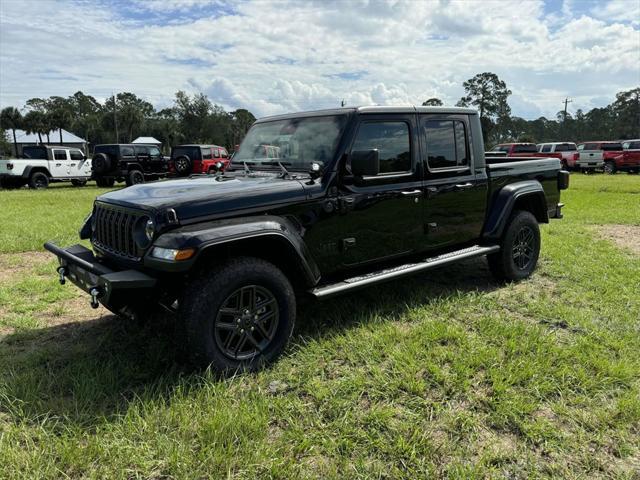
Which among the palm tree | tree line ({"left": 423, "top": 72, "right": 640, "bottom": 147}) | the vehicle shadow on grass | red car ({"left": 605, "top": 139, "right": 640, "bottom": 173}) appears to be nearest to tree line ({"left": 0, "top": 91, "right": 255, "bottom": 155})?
the palm tree

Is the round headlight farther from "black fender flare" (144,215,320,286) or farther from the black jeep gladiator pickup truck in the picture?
"black fender flare" (144,215,320,286)

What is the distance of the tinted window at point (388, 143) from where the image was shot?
3917 millimetres

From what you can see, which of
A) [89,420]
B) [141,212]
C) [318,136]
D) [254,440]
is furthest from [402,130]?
[89,420]

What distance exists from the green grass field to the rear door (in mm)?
641

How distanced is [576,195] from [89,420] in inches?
576

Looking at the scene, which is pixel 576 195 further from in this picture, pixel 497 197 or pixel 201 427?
pixel 201 427

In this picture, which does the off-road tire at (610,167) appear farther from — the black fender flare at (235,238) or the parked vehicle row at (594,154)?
the black fender flare at (235,238)

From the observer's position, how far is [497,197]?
5.08 metres

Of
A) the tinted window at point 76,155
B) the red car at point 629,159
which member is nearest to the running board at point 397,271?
the tinted window at point 76,155

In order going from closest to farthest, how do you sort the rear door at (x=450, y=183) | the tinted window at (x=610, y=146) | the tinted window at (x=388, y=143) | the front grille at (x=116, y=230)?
the front grille at (x=116, y=230)
the tinted window at (x=388, y=143)
the rear door at (x=450, y=183)
the tinted window at (x=610, y=146)

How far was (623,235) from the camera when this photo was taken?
787 cm

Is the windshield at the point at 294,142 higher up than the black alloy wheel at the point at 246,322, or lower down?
higher up

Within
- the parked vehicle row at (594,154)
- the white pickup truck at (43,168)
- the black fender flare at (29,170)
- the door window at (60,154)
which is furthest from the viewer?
the parked vehicle row at (594,154)

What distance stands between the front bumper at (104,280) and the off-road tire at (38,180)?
58.8ft
